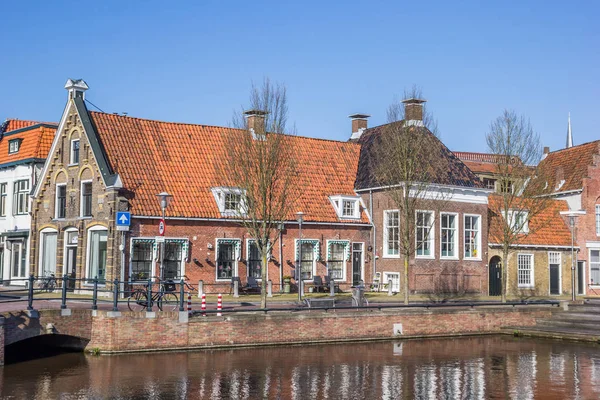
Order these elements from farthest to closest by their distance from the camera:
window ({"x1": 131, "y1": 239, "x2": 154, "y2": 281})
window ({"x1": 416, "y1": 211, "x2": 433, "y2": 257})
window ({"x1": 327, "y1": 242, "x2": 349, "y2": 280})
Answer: window ({"x1": 327, "y1": 242, "x2": 349, "y2": 280}) < window ({"x1": 416, "y1": 211, "x2": 433, "y2": 257}) < window ({"x1": 131, "y1": 239, "x2": 154, "y2": 281})

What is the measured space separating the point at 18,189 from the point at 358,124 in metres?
19.8

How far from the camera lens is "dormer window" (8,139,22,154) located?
1706 inches

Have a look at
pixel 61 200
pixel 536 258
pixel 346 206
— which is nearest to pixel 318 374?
pixel 346 206

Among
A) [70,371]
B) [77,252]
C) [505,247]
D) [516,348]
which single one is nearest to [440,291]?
[505,247]

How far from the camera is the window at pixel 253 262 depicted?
37.2 meters

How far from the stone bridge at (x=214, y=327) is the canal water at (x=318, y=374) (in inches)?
22.1

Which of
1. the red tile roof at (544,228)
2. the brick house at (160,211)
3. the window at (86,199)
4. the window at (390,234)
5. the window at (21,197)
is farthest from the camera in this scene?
the red tile roof at (544,228)

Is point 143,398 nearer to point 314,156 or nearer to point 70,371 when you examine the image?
point 70,371

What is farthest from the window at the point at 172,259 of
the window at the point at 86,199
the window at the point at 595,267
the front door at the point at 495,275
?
the window at the point at 595,267

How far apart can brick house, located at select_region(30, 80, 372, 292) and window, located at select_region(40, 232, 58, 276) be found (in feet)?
0.23

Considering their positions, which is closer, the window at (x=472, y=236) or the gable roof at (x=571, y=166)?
the window at (x=472, y=236)

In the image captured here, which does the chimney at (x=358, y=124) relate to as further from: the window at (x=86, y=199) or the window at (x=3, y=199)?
the window at (x=3, y=199)

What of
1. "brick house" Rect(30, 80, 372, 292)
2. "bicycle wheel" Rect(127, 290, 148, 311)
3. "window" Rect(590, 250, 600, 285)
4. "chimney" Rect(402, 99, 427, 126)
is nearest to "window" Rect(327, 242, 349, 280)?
"brick house" Rect(30, 80, 372, 292)

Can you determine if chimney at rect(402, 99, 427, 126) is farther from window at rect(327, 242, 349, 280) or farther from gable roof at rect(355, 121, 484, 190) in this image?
window at rect(327, 242, 349, 280)
